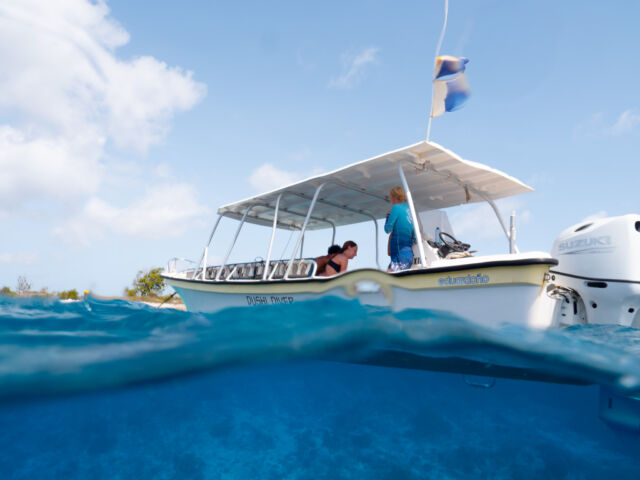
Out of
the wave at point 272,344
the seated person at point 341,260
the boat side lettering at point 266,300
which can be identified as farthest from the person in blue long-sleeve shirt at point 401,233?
the boat side lettering at point 266,300

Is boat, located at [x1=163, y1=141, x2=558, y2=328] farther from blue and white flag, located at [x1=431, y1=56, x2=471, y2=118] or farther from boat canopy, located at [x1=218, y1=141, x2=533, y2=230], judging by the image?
blue and white flag, located at [x1=431, y1=56, x2=471, y2=118]

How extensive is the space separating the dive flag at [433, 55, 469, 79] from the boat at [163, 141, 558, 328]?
4.76ft

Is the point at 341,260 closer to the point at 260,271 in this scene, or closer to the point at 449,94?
the point at 260,271

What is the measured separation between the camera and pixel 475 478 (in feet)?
19.1

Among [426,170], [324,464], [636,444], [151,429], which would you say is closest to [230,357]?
[426,170]

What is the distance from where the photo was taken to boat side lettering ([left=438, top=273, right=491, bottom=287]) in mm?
3772

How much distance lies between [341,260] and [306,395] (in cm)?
390

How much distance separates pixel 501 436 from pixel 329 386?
479cm

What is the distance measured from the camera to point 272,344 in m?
4.03

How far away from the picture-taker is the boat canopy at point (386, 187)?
5.07 metres

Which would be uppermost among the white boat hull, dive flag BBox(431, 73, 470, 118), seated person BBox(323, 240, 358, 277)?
dive flag BBox(431, 73, 470, 118)

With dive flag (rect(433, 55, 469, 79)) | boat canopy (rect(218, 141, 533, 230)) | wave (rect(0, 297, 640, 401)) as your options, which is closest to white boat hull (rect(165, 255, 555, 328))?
wave (rect(0, 297, 640, 401))

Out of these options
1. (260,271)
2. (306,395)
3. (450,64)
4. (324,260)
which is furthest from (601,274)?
(306,395)

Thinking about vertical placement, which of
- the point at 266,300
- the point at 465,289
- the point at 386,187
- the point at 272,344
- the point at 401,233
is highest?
the point at 386,187
